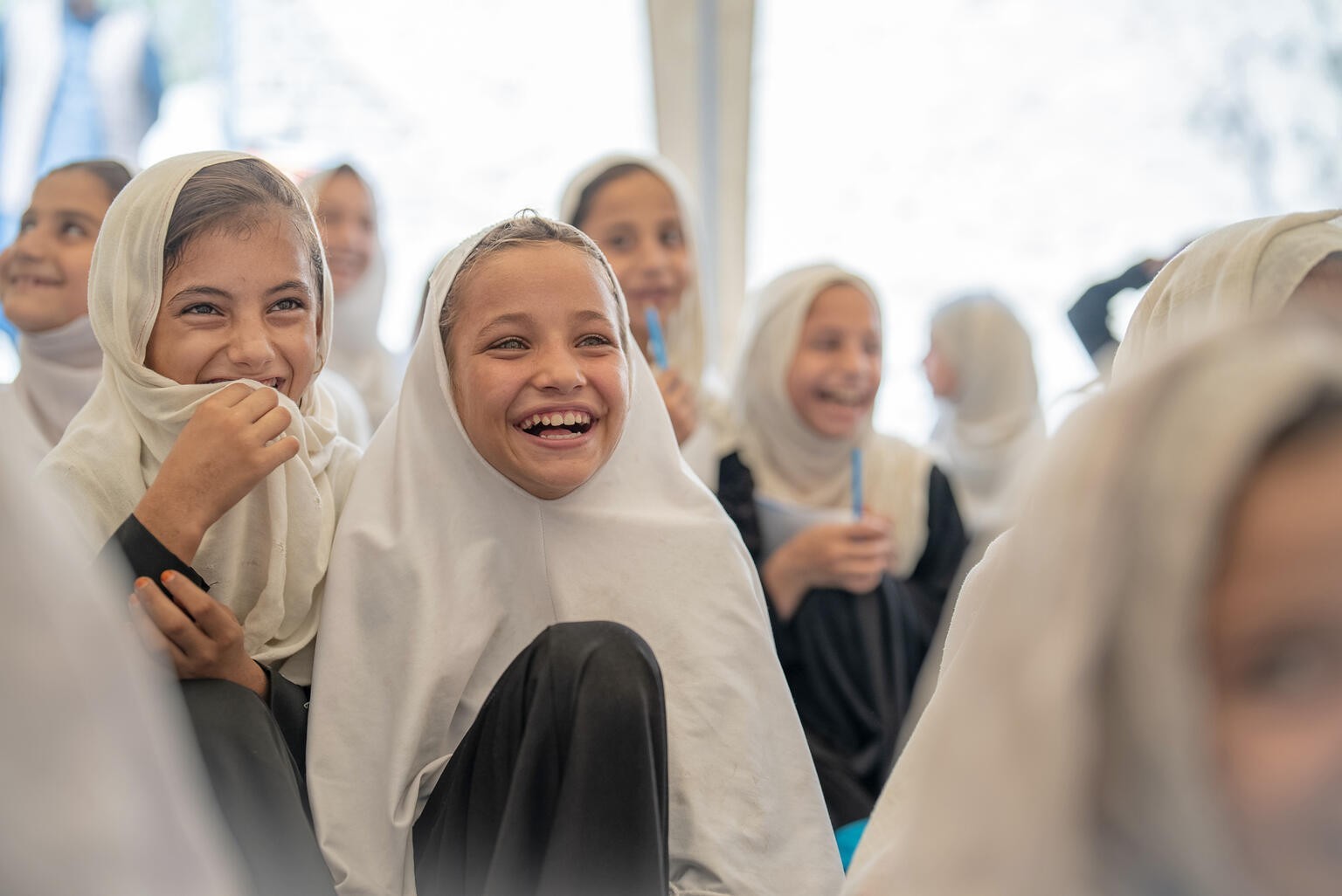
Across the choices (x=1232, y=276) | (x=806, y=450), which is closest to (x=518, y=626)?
(x=1232, y=276)

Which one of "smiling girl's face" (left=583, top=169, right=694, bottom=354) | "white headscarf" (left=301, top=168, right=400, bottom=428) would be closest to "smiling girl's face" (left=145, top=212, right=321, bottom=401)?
"smiling girl's face" (left=583, top=169, right=694, bottom=354)

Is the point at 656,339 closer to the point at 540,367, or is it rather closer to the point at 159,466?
the point at 540,367

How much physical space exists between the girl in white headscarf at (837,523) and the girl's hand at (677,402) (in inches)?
7.9

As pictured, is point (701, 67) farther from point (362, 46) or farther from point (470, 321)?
point (470, 321)

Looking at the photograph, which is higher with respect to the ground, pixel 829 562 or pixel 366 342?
pixel 366 342

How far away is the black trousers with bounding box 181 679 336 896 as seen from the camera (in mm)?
1089

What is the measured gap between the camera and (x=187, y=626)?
1.17m

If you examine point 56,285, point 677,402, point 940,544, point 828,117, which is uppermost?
point 828,117

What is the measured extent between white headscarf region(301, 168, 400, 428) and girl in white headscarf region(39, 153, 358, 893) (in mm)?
1254

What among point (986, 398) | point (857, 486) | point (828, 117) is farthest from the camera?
point (828, 117)

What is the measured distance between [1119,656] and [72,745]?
1.70 feet

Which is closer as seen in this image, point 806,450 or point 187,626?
point 187,626

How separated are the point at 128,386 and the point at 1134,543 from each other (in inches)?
44.5

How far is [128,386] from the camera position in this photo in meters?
1.37
